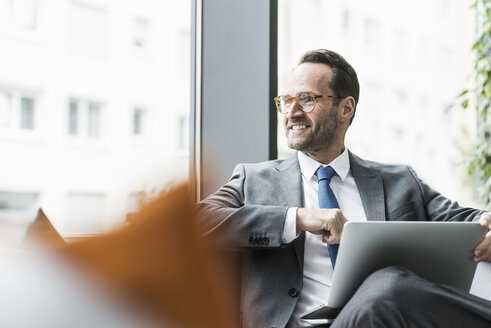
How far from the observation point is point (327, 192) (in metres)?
1.78

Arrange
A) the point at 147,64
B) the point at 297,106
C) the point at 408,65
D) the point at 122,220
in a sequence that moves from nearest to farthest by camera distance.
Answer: the point at 122,220
the point at 297,106
the point at 147,64
the point at 408,65

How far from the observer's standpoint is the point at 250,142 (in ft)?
7.49

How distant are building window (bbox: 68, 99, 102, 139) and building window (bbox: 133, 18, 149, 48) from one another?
383 millimetres

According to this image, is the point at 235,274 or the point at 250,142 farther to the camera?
the point at 250,142

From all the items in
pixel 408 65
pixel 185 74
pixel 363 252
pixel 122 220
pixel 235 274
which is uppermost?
pixel 408 65

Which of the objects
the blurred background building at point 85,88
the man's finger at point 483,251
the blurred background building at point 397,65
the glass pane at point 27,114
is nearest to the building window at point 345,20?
the blurred background building at point 397,65

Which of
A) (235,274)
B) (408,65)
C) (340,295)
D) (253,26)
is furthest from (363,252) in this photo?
(408,65)

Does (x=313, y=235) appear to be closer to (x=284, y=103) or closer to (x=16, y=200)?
(x=284, y=103)

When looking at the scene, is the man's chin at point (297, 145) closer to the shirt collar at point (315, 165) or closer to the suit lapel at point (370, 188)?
the shirt collar at point (315, 165)

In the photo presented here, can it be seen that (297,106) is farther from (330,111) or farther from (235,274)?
(235,274)

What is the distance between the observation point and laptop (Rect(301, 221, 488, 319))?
131 centimetres

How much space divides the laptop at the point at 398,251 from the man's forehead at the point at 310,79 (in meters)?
0.70

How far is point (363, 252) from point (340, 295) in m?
0.12

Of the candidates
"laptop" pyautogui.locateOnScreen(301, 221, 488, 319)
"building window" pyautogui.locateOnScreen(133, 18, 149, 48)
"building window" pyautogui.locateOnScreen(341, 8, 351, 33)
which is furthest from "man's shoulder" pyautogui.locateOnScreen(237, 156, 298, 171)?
"building window" pyautogui.locateOnScreen(341, 8, 351, 33)
